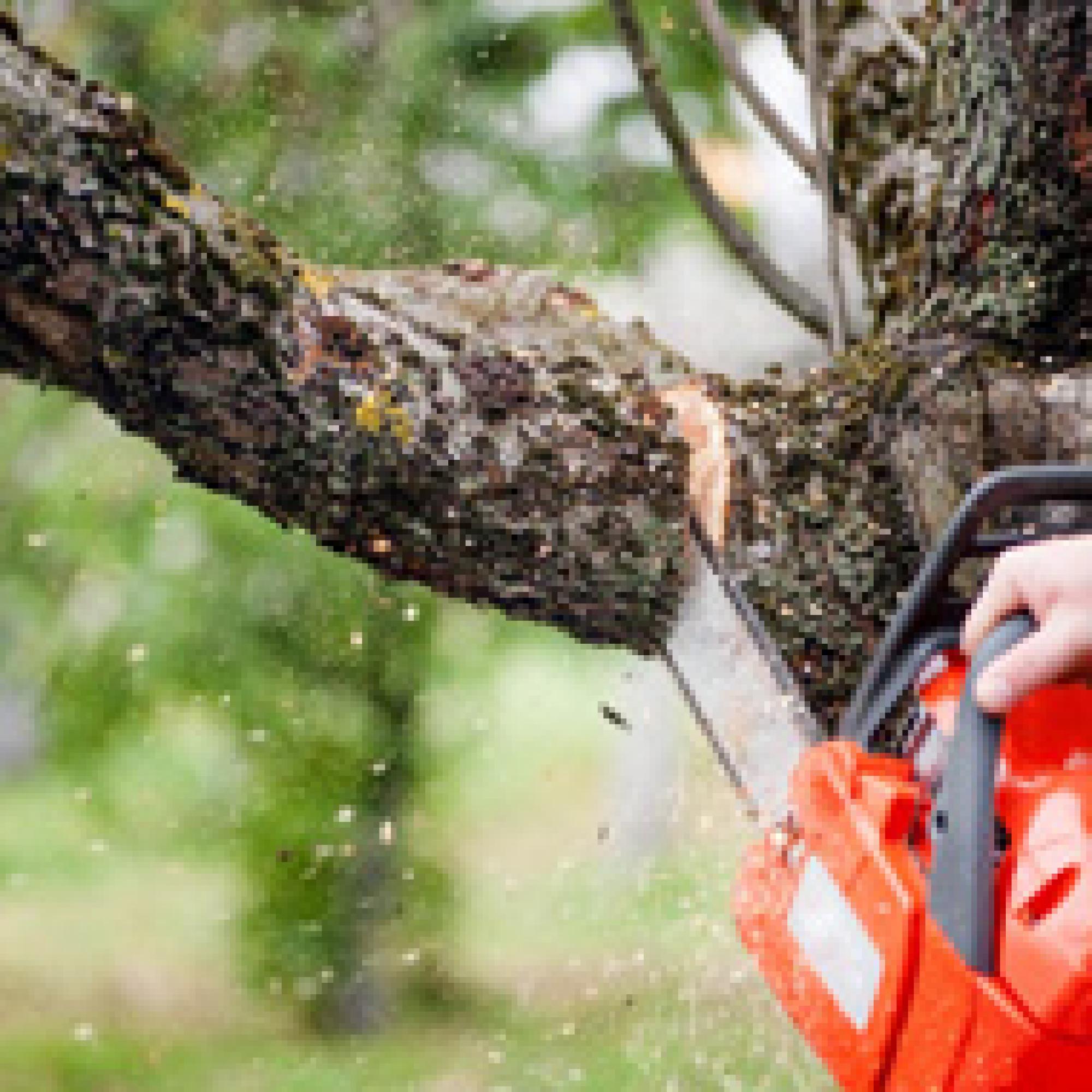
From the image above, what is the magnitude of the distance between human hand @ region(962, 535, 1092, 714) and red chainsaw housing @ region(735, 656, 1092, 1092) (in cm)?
7

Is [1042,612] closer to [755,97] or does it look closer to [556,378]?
[556,378]

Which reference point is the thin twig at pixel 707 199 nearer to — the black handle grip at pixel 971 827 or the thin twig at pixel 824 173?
the thin twig at pixel 824 173

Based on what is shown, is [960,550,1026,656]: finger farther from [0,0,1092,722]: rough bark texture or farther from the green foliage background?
the green foliage background

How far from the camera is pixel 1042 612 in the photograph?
79 centimetres

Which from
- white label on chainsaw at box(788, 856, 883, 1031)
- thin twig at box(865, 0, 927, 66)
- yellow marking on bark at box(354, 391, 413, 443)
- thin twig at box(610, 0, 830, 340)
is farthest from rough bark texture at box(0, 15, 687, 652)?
thin twig at box(610, 0, 830, 340)

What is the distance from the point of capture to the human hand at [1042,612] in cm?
75

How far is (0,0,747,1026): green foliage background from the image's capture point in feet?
11.4

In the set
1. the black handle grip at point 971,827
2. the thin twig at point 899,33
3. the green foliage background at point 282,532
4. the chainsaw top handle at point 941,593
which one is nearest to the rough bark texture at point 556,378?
the thin twig at point 899,33

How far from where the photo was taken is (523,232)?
3.82 metres

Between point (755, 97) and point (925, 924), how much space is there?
1.83 meters

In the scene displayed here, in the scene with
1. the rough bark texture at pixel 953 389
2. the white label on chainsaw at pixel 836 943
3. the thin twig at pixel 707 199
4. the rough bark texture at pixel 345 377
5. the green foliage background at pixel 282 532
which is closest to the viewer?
the white label on chainsaw at pixel 836 943

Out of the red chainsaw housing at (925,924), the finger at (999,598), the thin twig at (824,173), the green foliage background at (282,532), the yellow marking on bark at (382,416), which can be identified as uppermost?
the green foliage background at (282,532)

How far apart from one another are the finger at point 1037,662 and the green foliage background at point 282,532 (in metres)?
2.87

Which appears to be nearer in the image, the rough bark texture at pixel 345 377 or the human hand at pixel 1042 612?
the human hand at pixel 1042 612
